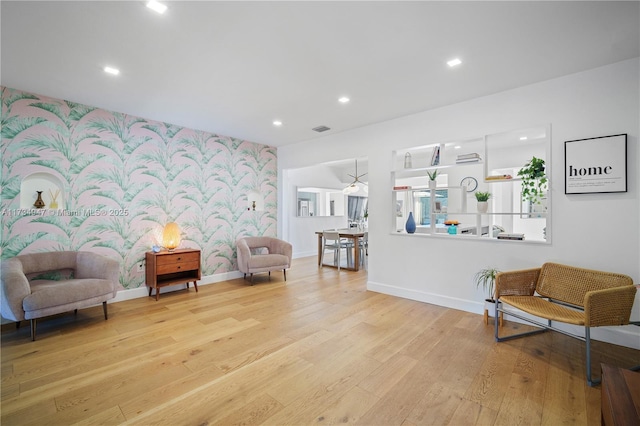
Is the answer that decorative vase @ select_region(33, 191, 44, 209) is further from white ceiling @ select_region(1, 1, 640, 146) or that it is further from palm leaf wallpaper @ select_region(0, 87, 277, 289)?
white ceiling @ select_region(1, 1, 640, 146)

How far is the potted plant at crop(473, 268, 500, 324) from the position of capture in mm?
3205

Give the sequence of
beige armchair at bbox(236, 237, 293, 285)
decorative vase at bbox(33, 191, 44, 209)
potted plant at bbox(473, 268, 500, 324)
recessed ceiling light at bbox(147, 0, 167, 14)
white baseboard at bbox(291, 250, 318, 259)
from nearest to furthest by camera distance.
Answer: recessed ceiling light at bbox(147, 0, 167, 14) → potted plant at bbox(473, 268, 500, 324) → decorative vase at bbox(33, 191, 44, 209) → beige armchair at bbox(236, 237, 293, 285) → white baseboard at bbox(291, 250, 318, 259)

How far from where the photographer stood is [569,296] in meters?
2.71

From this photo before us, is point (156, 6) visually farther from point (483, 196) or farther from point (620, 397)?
point (483, 196)

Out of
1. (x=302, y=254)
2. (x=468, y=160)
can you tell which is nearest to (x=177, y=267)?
(x=302, y=254)

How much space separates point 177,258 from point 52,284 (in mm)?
1455

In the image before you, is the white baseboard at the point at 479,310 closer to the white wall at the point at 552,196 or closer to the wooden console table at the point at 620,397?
the white wall at the point at 552,196

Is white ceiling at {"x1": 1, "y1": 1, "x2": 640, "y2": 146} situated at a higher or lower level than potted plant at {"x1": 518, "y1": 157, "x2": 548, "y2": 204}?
higher

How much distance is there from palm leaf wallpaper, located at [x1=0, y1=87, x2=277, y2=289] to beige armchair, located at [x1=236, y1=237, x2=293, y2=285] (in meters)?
0.34

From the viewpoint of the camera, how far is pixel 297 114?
4.10 meters

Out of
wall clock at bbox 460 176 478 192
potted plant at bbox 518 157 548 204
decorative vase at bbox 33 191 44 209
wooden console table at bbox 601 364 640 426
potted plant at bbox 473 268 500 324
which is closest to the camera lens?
wooden console table at bbox 601 364 640 426

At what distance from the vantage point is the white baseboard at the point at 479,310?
8.66 ft

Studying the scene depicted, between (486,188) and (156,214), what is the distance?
6.21 m

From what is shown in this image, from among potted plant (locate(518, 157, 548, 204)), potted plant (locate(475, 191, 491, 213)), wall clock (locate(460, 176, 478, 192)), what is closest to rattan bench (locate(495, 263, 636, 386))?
potted plant (locate(518, 157, 548, 204))
